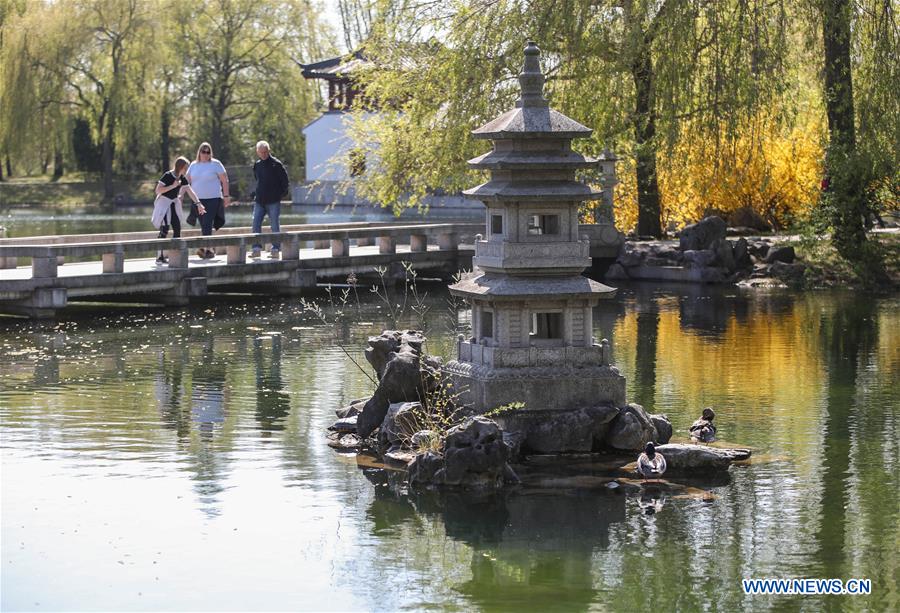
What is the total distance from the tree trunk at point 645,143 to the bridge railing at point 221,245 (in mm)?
3820

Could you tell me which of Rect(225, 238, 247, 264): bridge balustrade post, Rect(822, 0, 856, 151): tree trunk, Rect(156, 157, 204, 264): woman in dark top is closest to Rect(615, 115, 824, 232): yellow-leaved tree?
Rect(822, 0, 856, 151): tree trunk

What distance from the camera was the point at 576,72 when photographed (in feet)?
92.8

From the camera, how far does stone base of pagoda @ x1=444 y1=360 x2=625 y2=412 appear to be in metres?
A: 13.8

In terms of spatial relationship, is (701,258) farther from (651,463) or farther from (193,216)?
(651,463)

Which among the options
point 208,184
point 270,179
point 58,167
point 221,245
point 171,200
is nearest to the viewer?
point 171,200

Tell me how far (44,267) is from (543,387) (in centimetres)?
1209

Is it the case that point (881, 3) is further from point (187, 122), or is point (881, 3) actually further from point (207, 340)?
point (187, 122)

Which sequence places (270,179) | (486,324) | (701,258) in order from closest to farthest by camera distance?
(486,324), (270,179), (701,258)

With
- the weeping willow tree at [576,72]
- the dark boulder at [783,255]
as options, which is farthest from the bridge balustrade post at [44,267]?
the dark boulder at [783,255]

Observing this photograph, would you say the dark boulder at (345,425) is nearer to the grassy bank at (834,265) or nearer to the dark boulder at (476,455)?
the dark boulder at (476,455)

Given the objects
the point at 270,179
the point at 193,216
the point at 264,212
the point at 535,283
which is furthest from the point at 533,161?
the point at 193,216

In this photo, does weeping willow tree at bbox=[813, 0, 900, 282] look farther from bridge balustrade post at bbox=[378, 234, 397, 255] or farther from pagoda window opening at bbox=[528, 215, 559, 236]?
pagoda window opening at bbox=[528, 215, 559, 236]

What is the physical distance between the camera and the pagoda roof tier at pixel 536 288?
1391 centimetres

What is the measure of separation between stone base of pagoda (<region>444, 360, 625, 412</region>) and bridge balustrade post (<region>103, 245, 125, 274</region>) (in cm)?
1194
